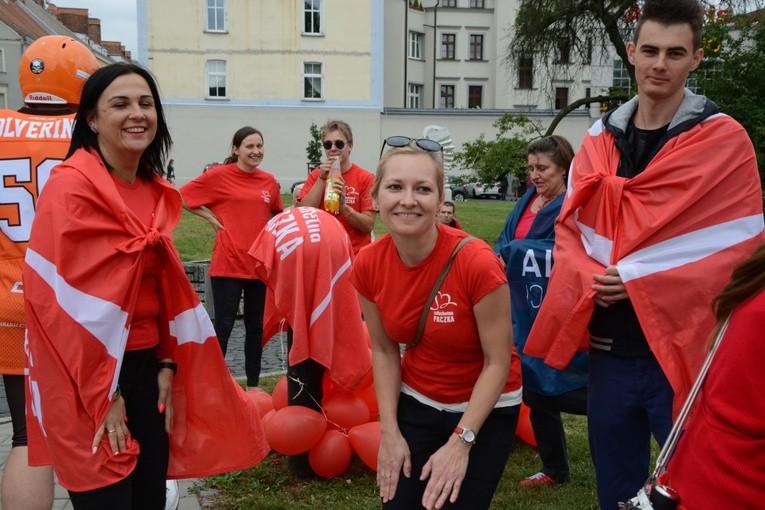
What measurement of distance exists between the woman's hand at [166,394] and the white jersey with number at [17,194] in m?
0.71

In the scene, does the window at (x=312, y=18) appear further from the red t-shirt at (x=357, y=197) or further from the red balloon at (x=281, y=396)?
the red balloon at (x=281, y=396)

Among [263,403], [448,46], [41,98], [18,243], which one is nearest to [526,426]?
[263,403]

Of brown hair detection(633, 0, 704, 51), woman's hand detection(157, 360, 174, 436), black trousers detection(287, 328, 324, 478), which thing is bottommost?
black trousers detection(287, 328, 324, 478)

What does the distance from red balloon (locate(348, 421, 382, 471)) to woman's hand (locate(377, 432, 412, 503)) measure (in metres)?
1.58

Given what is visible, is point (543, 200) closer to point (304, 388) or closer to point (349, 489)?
point (304, 388)

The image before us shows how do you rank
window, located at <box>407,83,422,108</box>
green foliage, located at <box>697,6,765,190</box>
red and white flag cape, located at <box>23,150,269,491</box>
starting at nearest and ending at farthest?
red and white flag cape, located at <box>23,150,269,491</box>, green foliage, located at <box>697,6,765,190</box>, window, located at <box>407,83,422,108</box>

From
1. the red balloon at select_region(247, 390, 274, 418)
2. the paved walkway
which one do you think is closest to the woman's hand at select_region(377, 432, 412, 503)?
the paved walkway

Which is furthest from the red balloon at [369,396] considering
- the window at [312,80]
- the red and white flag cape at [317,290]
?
the window at [312,80]

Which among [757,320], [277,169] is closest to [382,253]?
[757,320]

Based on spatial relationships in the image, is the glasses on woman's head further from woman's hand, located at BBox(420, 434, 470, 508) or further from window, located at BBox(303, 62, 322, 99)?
window, located at BBox(303, 62, 322, 99)

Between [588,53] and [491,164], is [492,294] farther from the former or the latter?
[588,53]

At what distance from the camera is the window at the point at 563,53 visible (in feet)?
51.8

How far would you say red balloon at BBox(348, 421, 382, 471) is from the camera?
14.1 ft

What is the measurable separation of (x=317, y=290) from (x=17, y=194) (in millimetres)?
1662
